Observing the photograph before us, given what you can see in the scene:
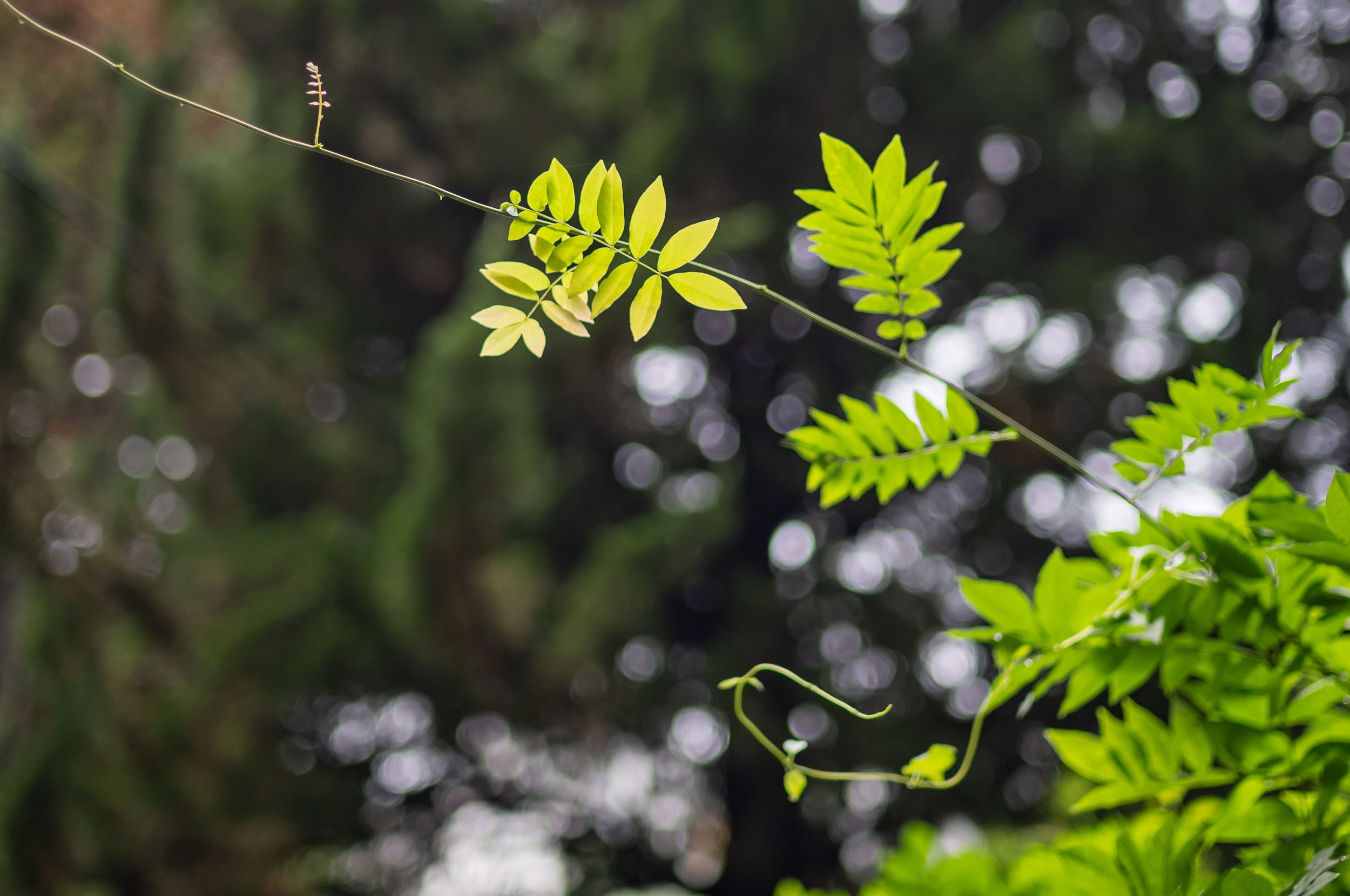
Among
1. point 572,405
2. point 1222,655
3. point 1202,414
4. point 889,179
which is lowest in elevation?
point 572,405

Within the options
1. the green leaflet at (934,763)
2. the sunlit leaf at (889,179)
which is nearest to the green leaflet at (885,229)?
the sunlit leaf at (889,179)

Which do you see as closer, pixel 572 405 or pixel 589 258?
pixel 589 258

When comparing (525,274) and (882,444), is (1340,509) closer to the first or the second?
(882,444)

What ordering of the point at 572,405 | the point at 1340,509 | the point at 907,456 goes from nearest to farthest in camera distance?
the point at 1340,509 < the point at 907,456 < the point at 572,405

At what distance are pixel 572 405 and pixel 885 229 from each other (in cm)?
→ 215

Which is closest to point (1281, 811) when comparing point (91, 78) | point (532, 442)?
point (532, 442)

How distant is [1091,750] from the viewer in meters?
0.47

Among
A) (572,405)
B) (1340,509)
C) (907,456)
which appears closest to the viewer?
(1340,509)

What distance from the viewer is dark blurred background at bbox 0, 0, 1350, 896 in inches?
84.8

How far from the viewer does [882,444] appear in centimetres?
46

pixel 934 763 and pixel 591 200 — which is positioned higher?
pixel 591 200

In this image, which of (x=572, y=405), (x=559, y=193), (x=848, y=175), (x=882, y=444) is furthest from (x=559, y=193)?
(x=572, y=405)

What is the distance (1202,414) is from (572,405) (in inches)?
85.4

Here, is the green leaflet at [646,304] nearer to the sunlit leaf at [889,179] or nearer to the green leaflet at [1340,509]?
the sunlit leaf at [889,179]
